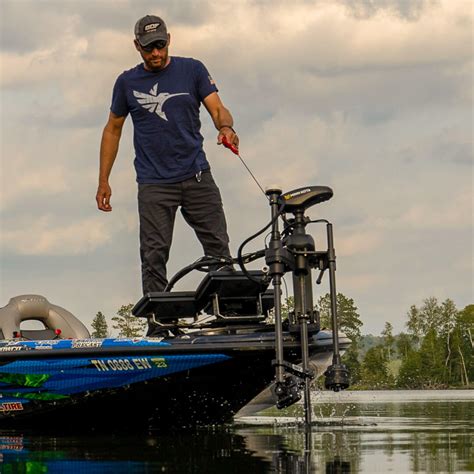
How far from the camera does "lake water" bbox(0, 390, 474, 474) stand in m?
5.34

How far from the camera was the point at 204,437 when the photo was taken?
7.25 metres

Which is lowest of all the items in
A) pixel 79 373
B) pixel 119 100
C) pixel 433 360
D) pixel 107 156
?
pixel 79 373

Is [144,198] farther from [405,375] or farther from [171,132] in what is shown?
[405,375]

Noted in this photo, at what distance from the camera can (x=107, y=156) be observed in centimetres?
950

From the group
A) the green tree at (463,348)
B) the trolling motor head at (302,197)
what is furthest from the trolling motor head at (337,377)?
the green tree at (463,348)

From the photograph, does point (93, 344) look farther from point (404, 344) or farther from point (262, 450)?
point (404, 344)

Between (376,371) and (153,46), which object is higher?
(376,371)

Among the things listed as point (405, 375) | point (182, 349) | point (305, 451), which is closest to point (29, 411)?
point (182, 349)

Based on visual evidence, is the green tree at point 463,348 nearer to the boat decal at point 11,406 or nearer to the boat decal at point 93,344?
the boat decal at point 11,406

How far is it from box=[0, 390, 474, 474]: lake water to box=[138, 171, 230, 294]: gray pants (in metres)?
1.29

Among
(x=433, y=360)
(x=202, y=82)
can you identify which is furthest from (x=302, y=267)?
(x=433, y=360)

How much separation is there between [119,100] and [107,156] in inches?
21.7

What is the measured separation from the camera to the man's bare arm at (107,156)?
9.39m

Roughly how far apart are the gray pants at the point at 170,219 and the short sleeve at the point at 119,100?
0.60 meters
